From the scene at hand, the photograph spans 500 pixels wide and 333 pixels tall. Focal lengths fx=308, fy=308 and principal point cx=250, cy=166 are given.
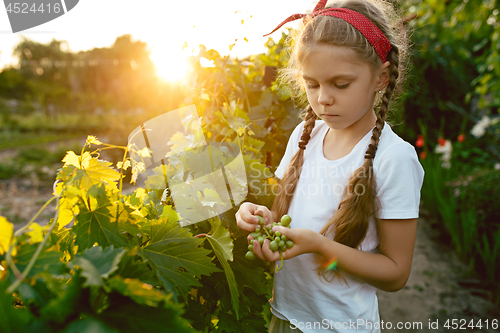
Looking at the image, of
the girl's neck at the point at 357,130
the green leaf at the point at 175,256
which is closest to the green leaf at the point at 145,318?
the green leaf at the point at 175,256

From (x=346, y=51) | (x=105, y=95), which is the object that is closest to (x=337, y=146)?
(x=346, y=51)

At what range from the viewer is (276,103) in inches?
76.1

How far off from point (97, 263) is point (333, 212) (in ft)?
2.86

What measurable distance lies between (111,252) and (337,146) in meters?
0.99

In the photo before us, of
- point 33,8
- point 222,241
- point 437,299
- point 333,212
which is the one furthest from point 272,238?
point 437,299

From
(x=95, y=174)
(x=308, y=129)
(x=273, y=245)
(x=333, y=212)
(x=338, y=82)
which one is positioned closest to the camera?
(x=95, y=174)

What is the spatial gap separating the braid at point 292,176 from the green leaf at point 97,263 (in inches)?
34.2

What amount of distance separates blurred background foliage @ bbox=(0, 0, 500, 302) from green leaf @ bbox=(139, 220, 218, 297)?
56 centimetres

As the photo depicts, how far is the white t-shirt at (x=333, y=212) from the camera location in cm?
104

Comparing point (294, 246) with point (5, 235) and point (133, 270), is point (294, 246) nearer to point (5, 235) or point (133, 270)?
point (133, 270)

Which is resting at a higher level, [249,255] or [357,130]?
[357,130]

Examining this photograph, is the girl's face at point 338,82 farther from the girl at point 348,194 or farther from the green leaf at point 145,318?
the green leaf at point 145,318

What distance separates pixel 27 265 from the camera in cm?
50

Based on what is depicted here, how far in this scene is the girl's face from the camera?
1057 millimetres
